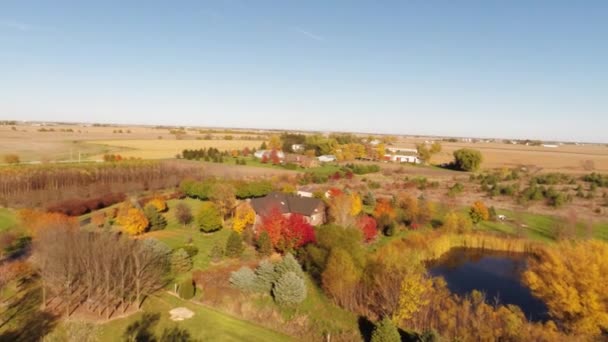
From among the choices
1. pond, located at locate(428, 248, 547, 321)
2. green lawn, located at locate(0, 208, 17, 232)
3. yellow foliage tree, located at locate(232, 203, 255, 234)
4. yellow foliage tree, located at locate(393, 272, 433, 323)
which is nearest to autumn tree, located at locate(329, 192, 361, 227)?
pond, located at locate(428, 248, 547, 321)

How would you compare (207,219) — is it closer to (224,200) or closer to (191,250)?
(191,250)

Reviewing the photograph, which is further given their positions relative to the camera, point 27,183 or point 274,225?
point 27,183

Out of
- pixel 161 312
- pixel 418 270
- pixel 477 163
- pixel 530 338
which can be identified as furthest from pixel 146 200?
pixel 477 163

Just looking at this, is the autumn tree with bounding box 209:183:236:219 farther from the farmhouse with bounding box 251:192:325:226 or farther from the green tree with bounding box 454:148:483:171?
the green tree with bounding box 454:148:483:171

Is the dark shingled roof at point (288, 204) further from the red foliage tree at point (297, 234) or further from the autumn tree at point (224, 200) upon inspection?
the red foliage tree at point (297, 234)

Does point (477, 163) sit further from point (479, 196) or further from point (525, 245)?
point (525, 245)
